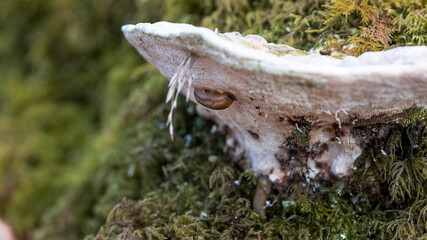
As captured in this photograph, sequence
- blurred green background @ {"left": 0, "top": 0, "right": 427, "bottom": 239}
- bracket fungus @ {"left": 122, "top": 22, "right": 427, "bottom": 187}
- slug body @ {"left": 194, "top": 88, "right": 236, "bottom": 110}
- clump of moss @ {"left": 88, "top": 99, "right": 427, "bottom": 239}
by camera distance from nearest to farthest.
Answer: bracket fungus @ {"left": 122, "top": 22, "right": 427, "bottom": 187}, slug body @ {"left": 194, "top": 88, "right": 236, "bottom": 110}, clump of moss @ {"left": 88, "top": 99, "right": 427, "bottom": 239}, blurred green background @ {"left": 0, "top": 0, "right": 427, "bottom": 239}

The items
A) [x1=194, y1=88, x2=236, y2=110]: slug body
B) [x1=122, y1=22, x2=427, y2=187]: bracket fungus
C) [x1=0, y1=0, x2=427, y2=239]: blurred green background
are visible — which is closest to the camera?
[x1=122, y1=22, x2=427, y2=187]: bracket fungus

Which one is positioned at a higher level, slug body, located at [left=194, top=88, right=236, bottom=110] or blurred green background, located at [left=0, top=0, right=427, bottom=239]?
slug body, located at [left=194, top=88, right=236, bottom=110]

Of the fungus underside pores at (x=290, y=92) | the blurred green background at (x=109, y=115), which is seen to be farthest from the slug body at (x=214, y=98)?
the blurred green background at (x=109, y=115)

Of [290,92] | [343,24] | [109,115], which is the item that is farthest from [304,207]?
[109,115]

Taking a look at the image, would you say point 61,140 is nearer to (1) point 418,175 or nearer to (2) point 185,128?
(2) point 185,128

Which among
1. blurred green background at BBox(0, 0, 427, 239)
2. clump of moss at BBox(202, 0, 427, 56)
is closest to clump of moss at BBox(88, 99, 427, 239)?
blurred green background at BBox(0, 0, 427, 239)

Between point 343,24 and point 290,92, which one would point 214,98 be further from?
point 343,24

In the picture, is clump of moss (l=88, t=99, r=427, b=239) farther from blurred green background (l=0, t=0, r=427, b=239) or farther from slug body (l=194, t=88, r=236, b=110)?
slug body (l=194, t=88, r=236, b=110)
